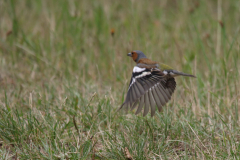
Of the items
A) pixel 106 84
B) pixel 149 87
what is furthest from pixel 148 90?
pixel 106 84

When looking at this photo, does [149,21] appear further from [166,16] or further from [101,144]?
[101,144]

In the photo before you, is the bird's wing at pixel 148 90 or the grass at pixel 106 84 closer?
the grass at pixel 106 84

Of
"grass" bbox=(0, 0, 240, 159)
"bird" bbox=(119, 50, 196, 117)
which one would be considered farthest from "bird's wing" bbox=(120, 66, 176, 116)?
"grass" bbox=(0, 0, 240, 159)

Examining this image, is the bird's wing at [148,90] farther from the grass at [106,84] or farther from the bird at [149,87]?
the grass at [106,84]

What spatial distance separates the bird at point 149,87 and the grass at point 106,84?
188mm

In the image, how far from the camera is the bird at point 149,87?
10.4 feet

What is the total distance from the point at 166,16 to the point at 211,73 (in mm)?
3348

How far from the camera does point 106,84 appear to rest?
4.96 meters

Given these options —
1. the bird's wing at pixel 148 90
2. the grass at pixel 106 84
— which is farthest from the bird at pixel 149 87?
the grass at pixel 106 84

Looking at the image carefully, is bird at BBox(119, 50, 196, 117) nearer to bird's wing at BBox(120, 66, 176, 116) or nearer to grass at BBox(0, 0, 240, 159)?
bird's wing at BBox(120, 66, 176, 116)

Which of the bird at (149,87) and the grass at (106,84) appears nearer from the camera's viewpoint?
the grass at (106,84)

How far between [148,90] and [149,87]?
7cm

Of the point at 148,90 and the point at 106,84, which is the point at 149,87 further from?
the point at 106,84

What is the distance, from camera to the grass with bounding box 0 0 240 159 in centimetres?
303
